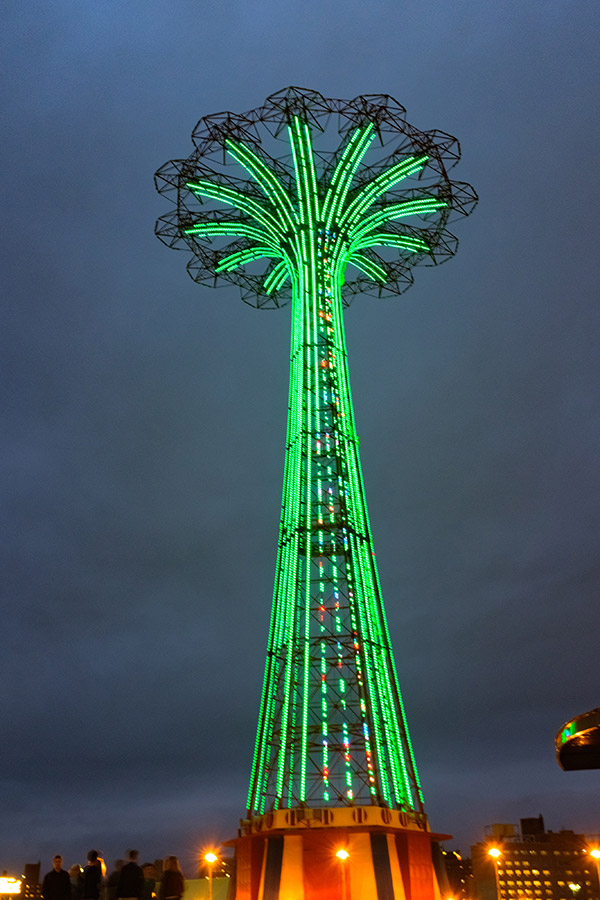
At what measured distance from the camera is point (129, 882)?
12.9 meters

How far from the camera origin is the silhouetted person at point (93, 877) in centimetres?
1300

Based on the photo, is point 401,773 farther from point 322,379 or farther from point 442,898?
point 322,379

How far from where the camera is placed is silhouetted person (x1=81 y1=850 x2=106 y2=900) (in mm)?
13000

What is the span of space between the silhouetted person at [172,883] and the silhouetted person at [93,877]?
1.04 meters

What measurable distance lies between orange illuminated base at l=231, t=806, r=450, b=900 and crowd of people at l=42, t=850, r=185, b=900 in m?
15.6

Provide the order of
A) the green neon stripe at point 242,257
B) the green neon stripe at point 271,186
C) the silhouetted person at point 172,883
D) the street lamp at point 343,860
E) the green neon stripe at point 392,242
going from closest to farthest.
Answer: the silhouetted person at point 172,883 → the street lamp at point 343,860 → the green neon stripe at point 271,186 → the green neon stripe at point 392,242 → the green neon stripe at point 242,257

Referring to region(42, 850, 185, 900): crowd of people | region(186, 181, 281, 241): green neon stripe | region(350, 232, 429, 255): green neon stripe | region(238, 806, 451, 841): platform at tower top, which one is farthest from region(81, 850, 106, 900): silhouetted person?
region(350, 232, 429, 255): green neon stripe

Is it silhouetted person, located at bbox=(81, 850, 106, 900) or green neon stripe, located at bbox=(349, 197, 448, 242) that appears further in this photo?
green neon stripe, located at bbox=(349, 197, 448, 242)

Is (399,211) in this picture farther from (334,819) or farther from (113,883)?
(113,883)

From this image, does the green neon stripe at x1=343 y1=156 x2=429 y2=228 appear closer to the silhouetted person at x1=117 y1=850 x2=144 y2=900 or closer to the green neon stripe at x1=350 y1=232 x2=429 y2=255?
the green neon stripe at x1=350 y1=232 x2=429 y2=255

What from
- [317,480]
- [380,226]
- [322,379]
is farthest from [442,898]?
[380,226]

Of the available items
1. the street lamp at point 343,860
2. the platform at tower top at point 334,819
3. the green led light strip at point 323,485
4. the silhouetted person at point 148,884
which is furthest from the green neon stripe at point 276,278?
the silhouetted person at point 148,884

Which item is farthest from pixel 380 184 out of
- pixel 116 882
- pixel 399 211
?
pixel 116 882

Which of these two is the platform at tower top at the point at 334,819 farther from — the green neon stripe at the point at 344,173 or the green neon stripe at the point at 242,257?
the green neon stripe at the point at 242,257
